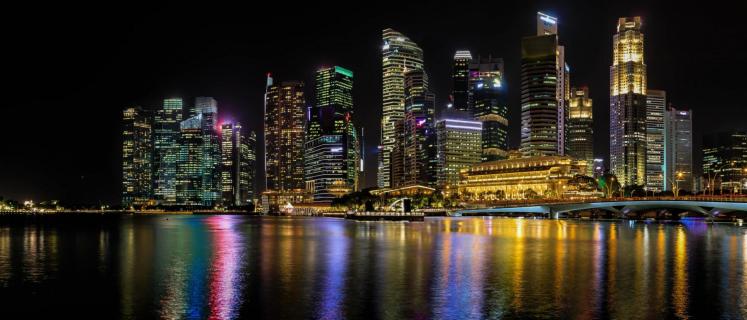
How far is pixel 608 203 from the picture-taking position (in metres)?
151

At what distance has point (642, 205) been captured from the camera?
139 metres

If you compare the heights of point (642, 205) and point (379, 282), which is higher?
point (642, 205)

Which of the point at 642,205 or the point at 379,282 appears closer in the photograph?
the point at 379,282

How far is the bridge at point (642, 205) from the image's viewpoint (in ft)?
379

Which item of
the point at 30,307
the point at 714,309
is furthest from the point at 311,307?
the point at 714,309

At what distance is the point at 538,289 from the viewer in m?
35.0

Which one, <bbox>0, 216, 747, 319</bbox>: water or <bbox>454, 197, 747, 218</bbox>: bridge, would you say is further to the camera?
<bbox>454, 197, 747, 218</bbox>: bridge

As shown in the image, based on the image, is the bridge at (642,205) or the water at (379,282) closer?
the water at (379,282)

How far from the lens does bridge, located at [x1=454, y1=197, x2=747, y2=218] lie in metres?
116

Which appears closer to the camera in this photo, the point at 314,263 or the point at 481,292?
the point at 481,292

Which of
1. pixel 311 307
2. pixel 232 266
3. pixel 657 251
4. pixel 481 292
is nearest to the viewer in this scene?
pixel 311 307

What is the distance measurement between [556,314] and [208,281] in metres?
20.2

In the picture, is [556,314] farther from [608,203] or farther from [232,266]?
[608,203]

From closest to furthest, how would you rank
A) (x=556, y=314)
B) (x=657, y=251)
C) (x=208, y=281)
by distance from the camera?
(x=556, y=314) < (x=208, y=281) < (x=657, y=251)
